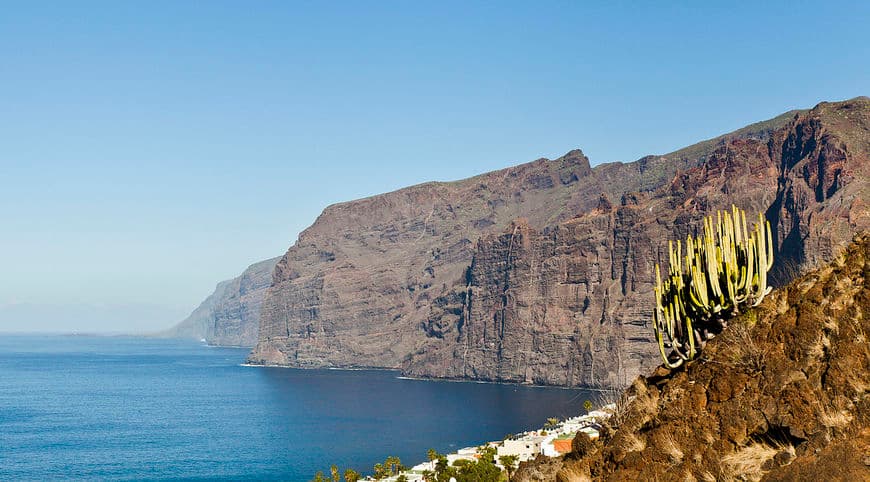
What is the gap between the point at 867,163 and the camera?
195 m

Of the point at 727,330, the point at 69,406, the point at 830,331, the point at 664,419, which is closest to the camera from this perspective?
the point at 830,331

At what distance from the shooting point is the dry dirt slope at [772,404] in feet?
48.0

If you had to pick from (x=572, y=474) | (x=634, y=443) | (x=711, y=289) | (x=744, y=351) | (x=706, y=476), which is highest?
(x=711, y=289)

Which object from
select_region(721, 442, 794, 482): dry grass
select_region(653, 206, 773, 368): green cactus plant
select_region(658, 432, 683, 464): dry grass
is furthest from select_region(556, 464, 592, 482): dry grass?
select_region(721, 442, 794, 482): dry grass

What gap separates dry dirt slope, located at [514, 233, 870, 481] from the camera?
14625 millimetres

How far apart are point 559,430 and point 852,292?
340 ft

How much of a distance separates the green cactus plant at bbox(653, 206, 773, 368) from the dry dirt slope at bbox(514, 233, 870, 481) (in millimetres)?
Answer: 903

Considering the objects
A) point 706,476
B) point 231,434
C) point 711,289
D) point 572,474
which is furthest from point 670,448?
point 231,434

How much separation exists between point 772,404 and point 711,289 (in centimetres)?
628

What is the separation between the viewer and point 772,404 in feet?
53.4

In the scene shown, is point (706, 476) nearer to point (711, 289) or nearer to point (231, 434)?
point (711, 289)

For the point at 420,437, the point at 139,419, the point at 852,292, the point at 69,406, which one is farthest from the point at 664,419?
the point at 69,406

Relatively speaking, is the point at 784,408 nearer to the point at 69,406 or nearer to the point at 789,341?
the point at 789,341

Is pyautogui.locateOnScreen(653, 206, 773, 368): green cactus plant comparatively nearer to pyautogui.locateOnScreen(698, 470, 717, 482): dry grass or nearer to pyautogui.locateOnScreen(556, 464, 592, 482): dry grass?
pyautogui.locateOnScreen(556, 464, 592, 482): dry grass
